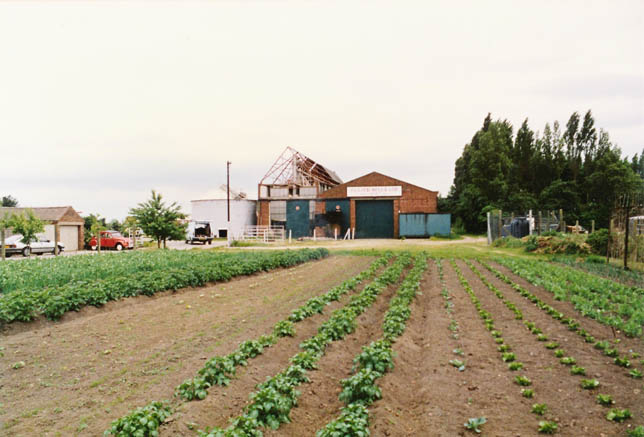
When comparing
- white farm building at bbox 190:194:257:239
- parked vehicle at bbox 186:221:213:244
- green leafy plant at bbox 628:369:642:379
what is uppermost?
white farm building at bbox 190:194:257:239

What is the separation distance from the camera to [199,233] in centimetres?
3484

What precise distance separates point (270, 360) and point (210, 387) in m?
1.30

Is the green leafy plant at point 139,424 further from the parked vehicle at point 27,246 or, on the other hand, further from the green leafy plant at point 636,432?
the parked vehicle at point 27,246

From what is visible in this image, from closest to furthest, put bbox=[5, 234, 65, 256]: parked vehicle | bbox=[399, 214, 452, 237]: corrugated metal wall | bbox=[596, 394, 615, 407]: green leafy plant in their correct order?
bbox=[596, 394, 615, 407]: green leafy plant < bbox=[5, 234, 65, 256]: parked vehicle < bbox=[399, 214, 452, 237]: corrugated metal wall

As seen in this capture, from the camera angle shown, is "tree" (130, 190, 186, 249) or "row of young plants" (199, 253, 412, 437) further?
"tree" (130, 190, 186, 249)

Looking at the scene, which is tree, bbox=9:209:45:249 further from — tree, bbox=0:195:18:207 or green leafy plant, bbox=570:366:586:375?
green leafy plant, bbox=570:366:586:375

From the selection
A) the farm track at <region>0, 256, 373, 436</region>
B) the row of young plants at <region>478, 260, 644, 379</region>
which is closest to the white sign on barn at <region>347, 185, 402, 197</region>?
the row of young plants at <region>478, 260, 644, 379</region>

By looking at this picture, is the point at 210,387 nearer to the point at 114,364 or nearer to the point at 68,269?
the point at 114,364

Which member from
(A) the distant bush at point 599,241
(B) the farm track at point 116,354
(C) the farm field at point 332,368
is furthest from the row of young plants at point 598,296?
(B) the farm track at point 116,354

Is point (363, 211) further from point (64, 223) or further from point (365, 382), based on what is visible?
point (365, 382)

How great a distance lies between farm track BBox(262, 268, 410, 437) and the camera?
4457 mm

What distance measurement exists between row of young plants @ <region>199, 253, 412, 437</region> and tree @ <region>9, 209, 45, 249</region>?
21129 mm

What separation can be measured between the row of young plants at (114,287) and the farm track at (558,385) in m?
8.24

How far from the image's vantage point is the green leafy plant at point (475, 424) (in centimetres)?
433
